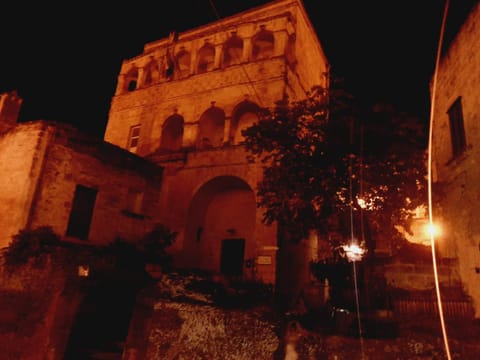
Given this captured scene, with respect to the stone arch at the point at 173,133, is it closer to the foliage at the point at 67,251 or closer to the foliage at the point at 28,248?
the foliage at the point at 67,251

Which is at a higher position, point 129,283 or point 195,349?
point 129,283

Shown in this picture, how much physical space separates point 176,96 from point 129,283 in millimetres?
11992

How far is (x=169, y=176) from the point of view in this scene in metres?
19.6

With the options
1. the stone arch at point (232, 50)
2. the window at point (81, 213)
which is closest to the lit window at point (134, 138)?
the stone arch at point (232, 50)

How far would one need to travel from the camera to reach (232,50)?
22719 mm

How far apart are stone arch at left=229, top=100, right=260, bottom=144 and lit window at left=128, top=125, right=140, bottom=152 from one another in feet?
20.7

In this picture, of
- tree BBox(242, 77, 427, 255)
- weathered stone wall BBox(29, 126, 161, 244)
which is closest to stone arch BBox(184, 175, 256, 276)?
weathered stone wall BBox(29, 126, 161, 244)

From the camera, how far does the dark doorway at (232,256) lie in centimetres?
1870

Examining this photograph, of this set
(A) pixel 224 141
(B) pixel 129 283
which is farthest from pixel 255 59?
(B) pixel 129 283

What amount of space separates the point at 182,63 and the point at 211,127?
5737 mm

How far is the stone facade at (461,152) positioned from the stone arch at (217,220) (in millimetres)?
8626

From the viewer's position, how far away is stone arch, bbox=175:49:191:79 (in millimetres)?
23516

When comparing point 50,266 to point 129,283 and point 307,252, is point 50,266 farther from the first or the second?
point 307,252

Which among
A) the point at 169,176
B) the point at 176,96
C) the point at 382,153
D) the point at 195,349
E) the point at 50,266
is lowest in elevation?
the point at 195,349
